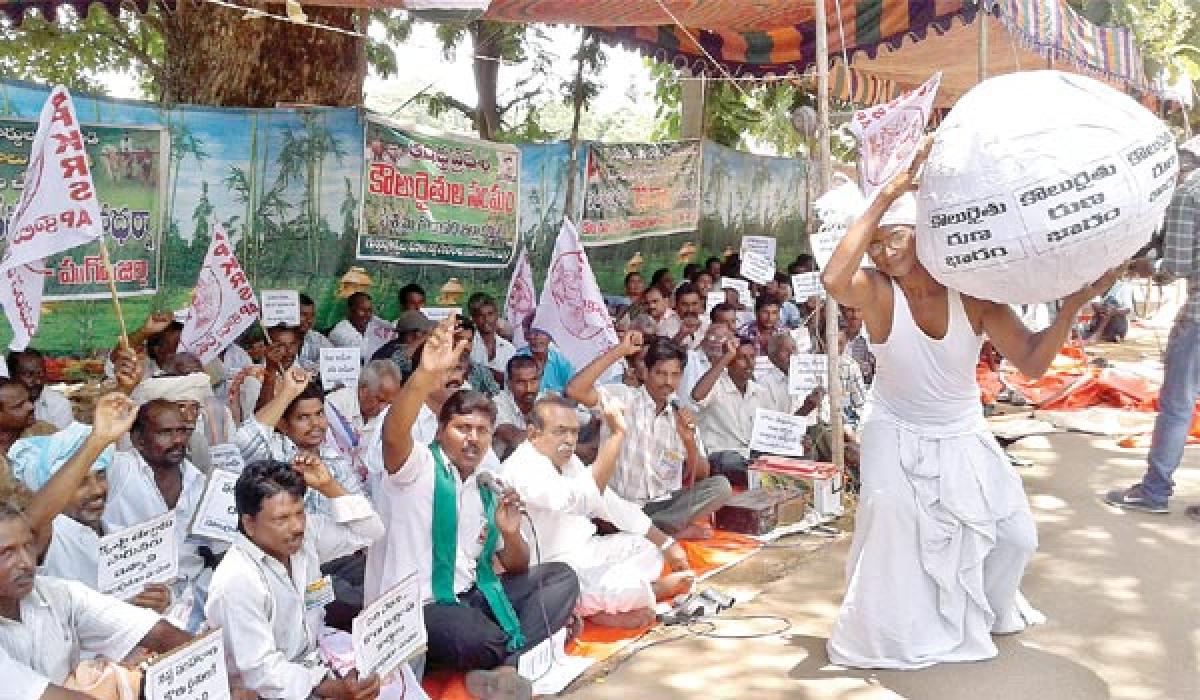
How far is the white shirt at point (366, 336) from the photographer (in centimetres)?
685

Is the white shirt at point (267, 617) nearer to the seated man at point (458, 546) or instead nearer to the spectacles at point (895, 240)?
the seated man at point (458, 546)

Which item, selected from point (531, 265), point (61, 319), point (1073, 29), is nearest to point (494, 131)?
point (531, 265)

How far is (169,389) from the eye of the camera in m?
4.25

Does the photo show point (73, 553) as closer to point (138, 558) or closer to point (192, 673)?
point (138, 558)

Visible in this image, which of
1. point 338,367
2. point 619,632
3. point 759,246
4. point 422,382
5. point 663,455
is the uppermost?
point 759,246

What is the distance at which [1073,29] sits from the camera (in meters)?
7.70

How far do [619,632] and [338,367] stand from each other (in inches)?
88.5

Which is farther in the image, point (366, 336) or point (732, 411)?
point (366, 336)

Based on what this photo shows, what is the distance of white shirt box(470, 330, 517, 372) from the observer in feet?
23.2

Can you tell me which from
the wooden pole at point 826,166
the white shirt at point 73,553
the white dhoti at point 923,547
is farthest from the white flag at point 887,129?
the white shirt at point 73,553

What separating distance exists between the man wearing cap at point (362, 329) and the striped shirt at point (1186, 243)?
14.8 ft

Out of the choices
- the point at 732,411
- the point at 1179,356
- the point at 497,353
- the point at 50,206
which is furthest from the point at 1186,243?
the point at 50,206

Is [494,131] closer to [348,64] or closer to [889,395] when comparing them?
[348,64]

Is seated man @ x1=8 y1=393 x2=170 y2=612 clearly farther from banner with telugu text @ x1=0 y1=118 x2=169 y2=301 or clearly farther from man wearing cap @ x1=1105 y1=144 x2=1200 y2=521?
man wearing cap @ x1=1105 y1=144 x2=1200 y2=521
